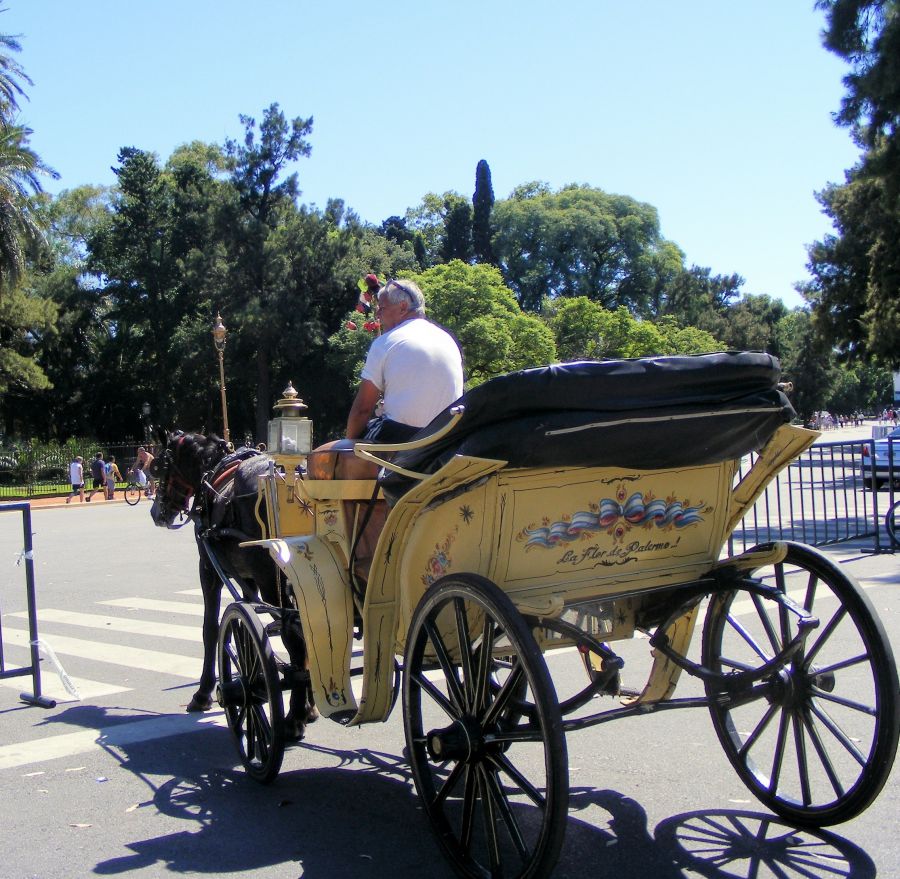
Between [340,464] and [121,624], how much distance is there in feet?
19.2

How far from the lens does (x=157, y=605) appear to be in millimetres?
10555

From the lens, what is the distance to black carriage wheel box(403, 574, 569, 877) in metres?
3.14

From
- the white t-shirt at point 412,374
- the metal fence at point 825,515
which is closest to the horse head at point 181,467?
the white t-shirt at point 412,374

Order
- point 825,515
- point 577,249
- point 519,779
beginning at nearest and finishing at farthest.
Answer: point 519,779, point 825,515, point 577,249

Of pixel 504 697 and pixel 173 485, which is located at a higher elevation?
pixel 173 485

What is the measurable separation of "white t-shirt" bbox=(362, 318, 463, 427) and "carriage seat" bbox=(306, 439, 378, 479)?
0.81 feet

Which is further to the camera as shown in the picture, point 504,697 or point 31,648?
point 31,648

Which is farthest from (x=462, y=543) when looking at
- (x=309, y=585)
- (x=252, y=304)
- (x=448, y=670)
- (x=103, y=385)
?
(x=103, y=385)

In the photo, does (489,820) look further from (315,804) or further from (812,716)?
(812,716)

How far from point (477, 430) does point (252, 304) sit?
4727 centimetres

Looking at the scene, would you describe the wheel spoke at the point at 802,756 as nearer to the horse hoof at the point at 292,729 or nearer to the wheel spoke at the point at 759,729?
the wheel spoke at the point at 759,729

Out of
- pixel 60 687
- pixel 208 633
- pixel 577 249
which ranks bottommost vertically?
pixel 60 687

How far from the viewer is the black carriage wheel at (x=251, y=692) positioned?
4586mm

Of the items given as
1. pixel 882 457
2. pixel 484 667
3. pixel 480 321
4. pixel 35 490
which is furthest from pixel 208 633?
pixel 480 321
